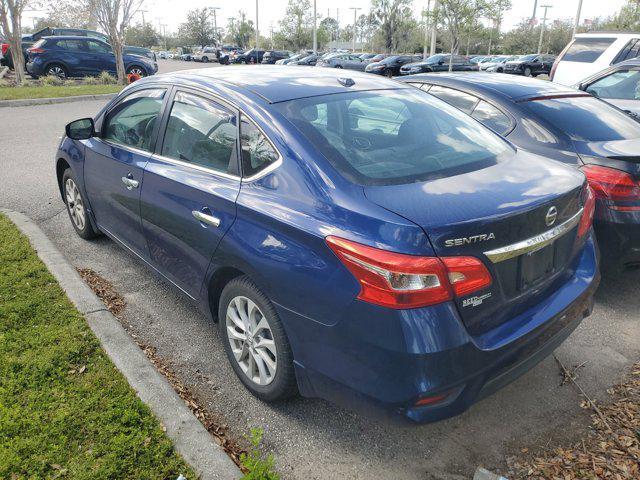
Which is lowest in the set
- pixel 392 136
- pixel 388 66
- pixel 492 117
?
pixel 388 66

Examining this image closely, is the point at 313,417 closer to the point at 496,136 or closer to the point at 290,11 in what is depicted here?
the point at 496,136

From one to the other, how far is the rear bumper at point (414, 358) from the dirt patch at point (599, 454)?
453 mm

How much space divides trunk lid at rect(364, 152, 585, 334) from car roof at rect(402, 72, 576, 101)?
6.70 ft

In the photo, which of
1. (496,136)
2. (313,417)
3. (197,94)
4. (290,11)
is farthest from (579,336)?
(290,11)

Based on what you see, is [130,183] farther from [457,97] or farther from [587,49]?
[587,49]

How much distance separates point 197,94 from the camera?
319 cm

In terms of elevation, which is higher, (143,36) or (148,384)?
(143,36)

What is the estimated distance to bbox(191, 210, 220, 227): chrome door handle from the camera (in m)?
2.76

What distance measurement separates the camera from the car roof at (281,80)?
2920mm

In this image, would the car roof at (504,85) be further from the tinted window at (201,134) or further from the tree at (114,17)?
the tree at (114,17)

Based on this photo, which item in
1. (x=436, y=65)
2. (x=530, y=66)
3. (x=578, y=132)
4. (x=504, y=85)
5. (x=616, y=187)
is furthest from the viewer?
(x=530, y=66)

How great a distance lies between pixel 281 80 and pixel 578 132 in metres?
2.44

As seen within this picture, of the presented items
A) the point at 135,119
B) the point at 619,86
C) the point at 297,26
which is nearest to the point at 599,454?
the point at 135,119

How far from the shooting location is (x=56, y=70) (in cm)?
2041
